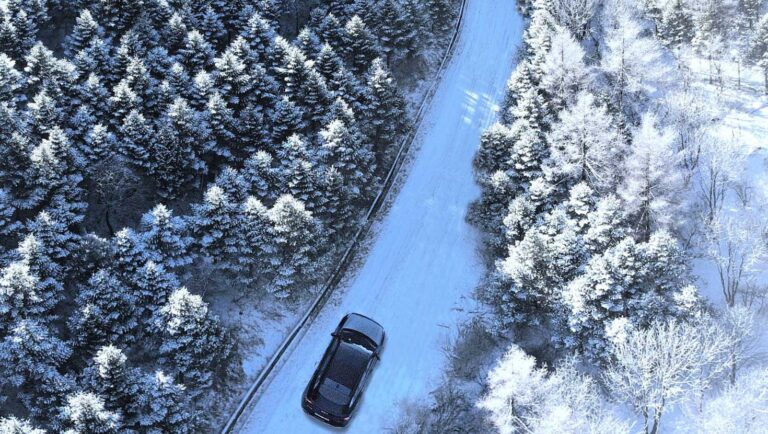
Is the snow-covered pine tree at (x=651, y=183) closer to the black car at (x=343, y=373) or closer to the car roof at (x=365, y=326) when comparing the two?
the car roof at (x=365, y=326)

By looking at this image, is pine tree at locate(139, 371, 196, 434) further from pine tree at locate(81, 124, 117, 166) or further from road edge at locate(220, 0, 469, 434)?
pine tree at locate(81, 124, 117, 166)

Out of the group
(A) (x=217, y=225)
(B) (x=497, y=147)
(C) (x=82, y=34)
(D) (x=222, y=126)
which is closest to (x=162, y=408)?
(A) (x=217, y=225)

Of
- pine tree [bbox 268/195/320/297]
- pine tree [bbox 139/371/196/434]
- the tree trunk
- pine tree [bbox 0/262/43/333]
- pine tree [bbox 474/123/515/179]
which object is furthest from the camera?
pine tree [bbox 474/123/515/179]

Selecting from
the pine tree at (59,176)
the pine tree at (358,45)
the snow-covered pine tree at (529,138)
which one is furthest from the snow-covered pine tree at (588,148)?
the pine tree at (59,176)

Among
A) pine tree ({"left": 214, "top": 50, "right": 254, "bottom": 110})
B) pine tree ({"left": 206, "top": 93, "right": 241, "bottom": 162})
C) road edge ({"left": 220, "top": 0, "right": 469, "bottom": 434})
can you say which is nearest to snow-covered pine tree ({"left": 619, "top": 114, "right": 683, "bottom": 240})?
road edge ({"left": 220, "top": 0, "right": 469, "bottom": 434})

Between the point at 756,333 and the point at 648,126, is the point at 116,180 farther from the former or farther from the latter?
the point at 756,333

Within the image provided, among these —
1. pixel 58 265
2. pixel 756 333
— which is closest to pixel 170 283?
pixel 58 265

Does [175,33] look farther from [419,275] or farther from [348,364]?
[348,364]
